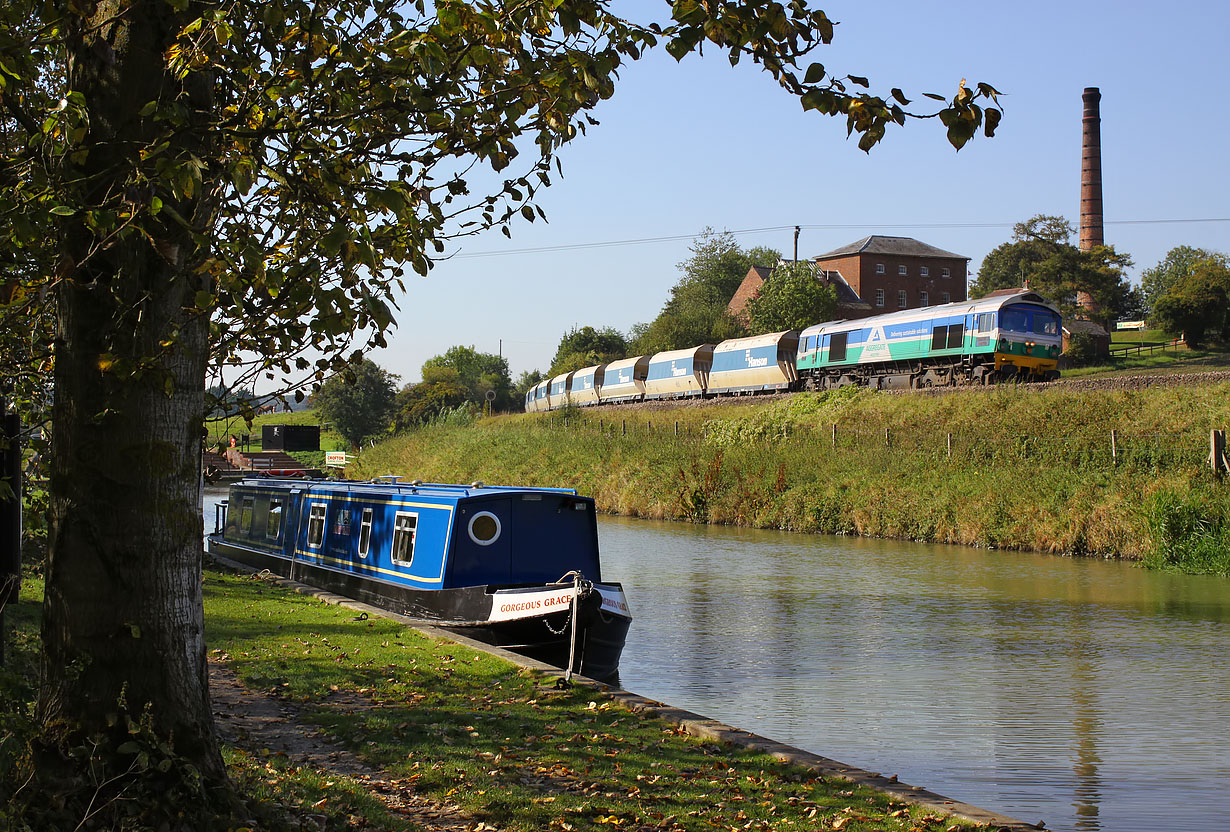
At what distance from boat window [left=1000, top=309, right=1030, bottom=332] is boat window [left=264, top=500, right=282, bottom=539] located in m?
25.8

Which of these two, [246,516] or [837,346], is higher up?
[837,346]

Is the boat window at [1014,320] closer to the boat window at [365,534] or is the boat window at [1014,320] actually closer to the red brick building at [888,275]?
the boat window at [365,534]

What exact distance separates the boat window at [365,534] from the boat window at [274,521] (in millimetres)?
4003

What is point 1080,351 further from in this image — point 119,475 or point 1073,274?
point 119,475

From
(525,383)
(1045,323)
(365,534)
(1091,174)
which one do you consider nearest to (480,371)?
(525,383)

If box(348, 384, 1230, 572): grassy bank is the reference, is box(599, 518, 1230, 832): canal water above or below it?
below

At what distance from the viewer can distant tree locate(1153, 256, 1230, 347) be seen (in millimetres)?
56344

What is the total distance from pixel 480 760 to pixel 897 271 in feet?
269

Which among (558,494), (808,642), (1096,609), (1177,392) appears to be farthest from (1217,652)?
(1177,392)

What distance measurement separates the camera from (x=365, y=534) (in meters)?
14.9

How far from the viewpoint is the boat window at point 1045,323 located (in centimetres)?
3706

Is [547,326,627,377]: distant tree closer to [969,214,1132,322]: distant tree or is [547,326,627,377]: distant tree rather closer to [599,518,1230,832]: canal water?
[969,214,1132,322]: distant tree

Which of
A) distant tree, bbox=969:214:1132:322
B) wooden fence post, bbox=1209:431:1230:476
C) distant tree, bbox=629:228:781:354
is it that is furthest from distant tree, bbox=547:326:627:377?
wooden fence post, bbox=1209:431:1230:476

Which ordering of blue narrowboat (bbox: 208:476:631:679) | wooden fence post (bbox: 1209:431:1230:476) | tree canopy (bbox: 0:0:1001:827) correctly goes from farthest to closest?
wooden fence post (bbox: 1209:431:1230:476) < blue narrowboat (bbox: 208:476:631:679) < tree canopy (bbox: 0:0:1001:827)
